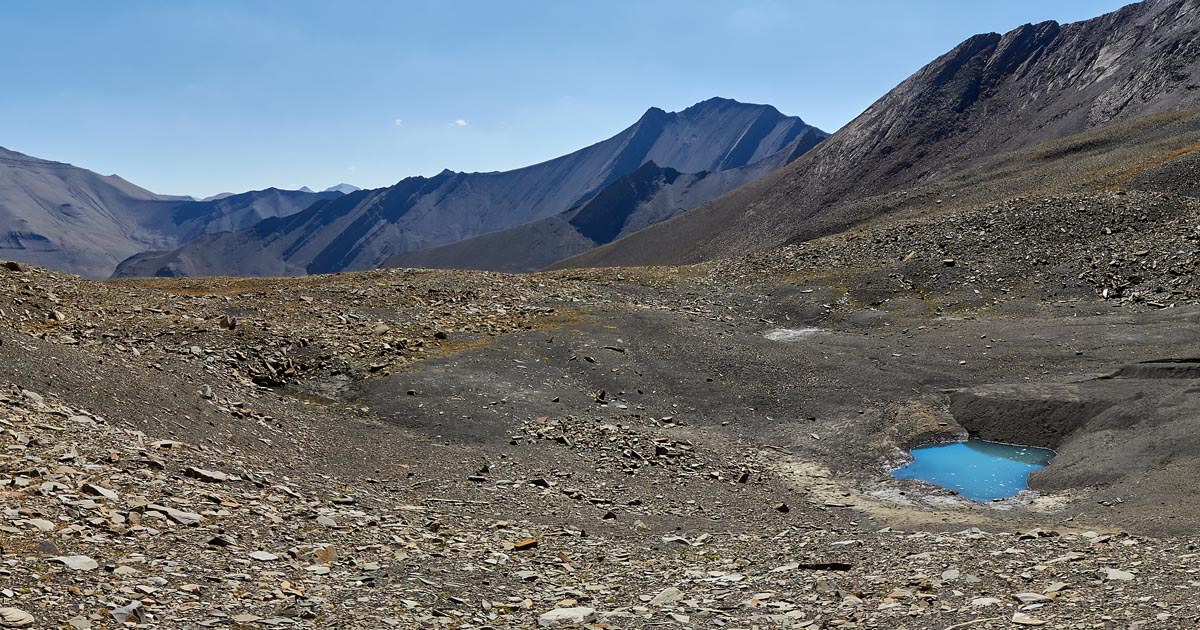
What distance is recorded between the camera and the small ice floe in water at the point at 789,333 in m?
40.7

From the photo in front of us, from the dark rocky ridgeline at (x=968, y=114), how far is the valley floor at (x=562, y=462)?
302 feet

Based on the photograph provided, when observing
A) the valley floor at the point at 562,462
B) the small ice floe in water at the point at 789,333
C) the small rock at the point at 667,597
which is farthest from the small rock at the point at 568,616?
the small ice floe in water at the point at 789,333

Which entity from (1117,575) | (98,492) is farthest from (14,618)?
(1117,575)

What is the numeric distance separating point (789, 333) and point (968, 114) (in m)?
134

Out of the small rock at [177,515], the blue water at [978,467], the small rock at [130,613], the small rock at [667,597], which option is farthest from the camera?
the blue water at [978,467]

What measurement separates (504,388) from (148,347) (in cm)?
1166

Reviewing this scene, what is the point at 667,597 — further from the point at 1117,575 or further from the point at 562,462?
the point at 562,462

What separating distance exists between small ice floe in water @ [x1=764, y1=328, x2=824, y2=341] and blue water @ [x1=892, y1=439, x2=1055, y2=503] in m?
14.2

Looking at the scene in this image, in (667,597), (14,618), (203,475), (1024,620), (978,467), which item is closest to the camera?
(14,618)

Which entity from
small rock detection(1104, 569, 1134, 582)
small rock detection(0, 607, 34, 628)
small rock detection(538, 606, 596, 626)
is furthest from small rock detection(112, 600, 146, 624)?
small rock detection(1104, 569, 1134, 582)

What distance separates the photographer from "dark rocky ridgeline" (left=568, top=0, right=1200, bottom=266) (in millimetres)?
126312

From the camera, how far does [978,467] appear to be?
994 inches

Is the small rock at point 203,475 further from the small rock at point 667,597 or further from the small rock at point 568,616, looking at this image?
the small rock at point 667,597

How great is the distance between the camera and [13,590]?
378 inches
